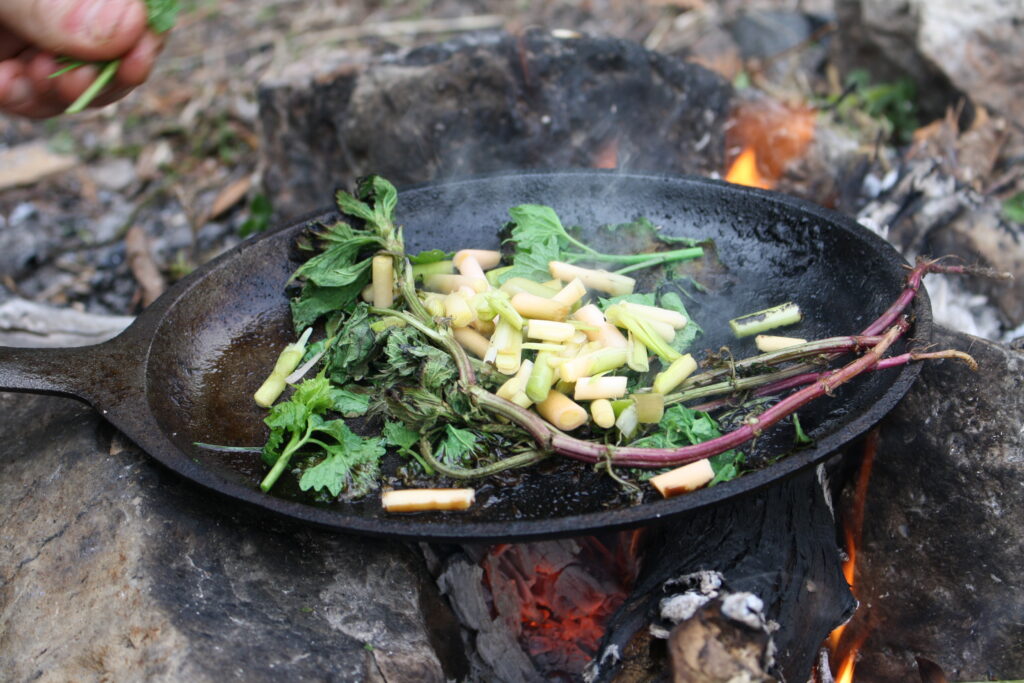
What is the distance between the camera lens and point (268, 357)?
3555 millimetres

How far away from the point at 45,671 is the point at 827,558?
2.70 meters

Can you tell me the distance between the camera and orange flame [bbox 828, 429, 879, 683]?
3.29 meters

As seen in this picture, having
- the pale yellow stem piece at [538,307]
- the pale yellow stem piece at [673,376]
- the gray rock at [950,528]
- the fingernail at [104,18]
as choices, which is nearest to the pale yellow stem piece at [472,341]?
the pale yellow stem piece at [538,307]

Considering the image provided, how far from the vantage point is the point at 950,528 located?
3.09 metres

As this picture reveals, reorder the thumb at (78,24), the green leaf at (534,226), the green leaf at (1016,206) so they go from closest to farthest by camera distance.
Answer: the thumb at (78,24), the green leaf at (534,226), the green leaf at (1016,206)

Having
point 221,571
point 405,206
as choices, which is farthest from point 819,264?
point 221,571

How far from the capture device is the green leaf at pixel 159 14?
2.81 meters

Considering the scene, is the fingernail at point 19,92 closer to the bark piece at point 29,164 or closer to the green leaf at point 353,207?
the green leaf at point 353,207

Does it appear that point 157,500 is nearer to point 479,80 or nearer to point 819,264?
point 819,264

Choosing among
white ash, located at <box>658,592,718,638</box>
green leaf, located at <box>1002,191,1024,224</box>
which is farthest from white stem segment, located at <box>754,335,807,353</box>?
green leaf, located at <box>1002,191,1024,224</box>

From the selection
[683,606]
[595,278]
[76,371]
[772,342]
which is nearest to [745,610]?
[683,606]

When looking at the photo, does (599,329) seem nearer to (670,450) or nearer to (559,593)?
(670,450)

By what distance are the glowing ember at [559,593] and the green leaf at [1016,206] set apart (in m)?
4.04

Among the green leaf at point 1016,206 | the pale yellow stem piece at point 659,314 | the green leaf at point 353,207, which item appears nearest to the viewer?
the pale yellow stem piece at point 659,314
